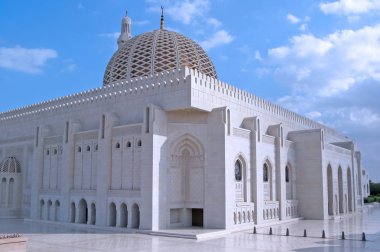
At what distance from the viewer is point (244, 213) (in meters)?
17.7

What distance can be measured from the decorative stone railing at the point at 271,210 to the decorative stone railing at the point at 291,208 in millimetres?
1157

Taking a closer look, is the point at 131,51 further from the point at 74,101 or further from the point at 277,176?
the point at 277,176

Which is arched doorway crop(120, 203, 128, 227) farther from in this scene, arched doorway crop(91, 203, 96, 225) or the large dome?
the large dome

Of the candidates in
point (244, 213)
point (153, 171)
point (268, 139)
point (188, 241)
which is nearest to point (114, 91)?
point (153, 171)

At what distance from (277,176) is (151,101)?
27.0 feet

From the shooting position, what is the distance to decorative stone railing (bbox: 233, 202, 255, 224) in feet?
56.0

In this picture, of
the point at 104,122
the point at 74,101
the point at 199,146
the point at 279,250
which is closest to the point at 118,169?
the point at 104,122

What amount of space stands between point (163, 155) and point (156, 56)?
8424 mm

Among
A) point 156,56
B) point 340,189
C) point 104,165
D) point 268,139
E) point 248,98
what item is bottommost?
point 340,189

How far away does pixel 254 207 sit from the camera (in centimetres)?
1848

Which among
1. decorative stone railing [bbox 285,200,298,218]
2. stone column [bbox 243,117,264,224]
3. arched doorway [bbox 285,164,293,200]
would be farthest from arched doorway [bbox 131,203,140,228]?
arched doorway [bbox 285,164,293,200]

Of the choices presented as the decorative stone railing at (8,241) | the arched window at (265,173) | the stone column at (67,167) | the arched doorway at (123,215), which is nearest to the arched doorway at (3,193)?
the stone column at (67,167)

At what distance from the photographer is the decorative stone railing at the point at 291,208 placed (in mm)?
21625

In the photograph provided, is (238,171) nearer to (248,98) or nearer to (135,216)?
(248,98)
